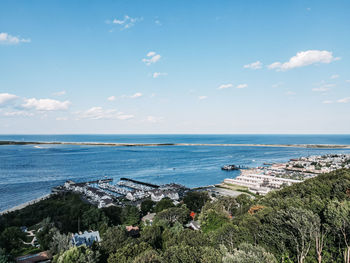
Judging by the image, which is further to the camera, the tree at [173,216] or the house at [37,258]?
the tree at [173,216]

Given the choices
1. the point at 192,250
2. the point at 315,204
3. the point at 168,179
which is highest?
the point at 315,204

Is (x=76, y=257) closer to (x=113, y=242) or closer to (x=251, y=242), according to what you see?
(x=113, y=242)

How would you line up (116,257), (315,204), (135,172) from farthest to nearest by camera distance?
(135,172)
(315,204)
(116,257)

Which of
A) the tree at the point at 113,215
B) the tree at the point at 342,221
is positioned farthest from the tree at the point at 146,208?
the tree at the point at 342,221

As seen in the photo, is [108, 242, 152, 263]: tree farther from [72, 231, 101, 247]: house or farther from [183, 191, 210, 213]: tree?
[183, 191, 210, 213]: tree

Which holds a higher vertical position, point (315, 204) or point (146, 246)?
point (315, 204)

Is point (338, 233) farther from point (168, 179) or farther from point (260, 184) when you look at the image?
point (168, 179)

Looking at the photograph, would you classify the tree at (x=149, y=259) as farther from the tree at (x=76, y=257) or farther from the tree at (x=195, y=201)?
the tree at (x=195, y=201)

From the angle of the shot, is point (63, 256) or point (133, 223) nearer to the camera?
point (63, 256)

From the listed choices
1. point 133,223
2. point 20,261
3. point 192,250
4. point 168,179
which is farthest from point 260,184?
point 20,261
